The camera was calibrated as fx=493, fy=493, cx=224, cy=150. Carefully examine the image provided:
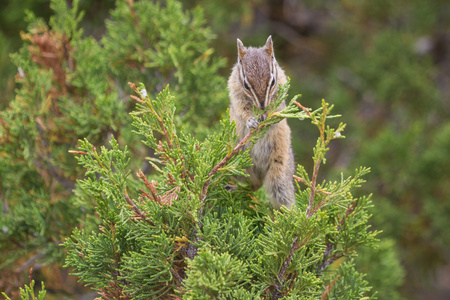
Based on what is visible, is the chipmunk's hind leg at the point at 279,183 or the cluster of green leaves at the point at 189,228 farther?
the chipmunk's hind leg at the point at 279,183

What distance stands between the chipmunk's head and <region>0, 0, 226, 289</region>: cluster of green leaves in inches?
17.3

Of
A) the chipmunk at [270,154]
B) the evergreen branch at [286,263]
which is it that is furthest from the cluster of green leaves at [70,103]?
the evergreen branch at [286,263]

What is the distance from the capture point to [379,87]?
15.6 ft

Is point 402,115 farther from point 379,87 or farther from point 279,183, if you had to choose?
point 279,183

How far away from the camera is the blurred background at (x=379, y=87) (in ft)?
13.2

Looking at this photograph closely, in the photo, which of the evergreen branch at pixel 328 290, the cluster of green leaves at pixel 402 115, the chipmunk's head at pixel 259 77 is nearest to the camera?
the evergreen branch at pixel 328 290

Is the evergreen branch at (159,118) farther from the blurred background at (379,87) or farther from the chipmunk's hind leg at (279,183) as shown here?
the blurred background at (379,87)

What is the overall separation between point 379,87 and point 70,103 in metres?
3.24

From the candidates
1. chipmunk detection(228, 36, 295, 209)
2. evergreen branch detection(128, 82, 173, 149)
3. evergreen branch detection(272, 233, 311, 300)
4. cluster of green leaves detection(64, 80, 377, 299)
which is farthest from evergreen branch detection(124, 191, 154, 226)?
chipmunk detection(228, 36, 295, 209)

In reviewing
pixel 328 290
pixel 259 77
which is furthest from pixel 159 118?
pixel 328 290

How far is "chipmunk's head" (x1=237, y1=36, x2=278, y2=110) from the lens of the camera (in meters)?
1.95

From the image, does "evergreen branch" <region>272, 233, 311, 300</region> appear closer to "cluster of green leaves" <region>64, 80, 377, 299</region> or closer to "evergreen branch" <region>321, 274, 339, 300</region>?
"cluster of green leaves" <region>64, 80, 377, 299</region>

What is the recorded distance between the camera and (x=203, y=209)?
5.82ft

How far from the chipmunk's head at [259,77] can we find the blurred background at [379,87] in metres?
1.21
